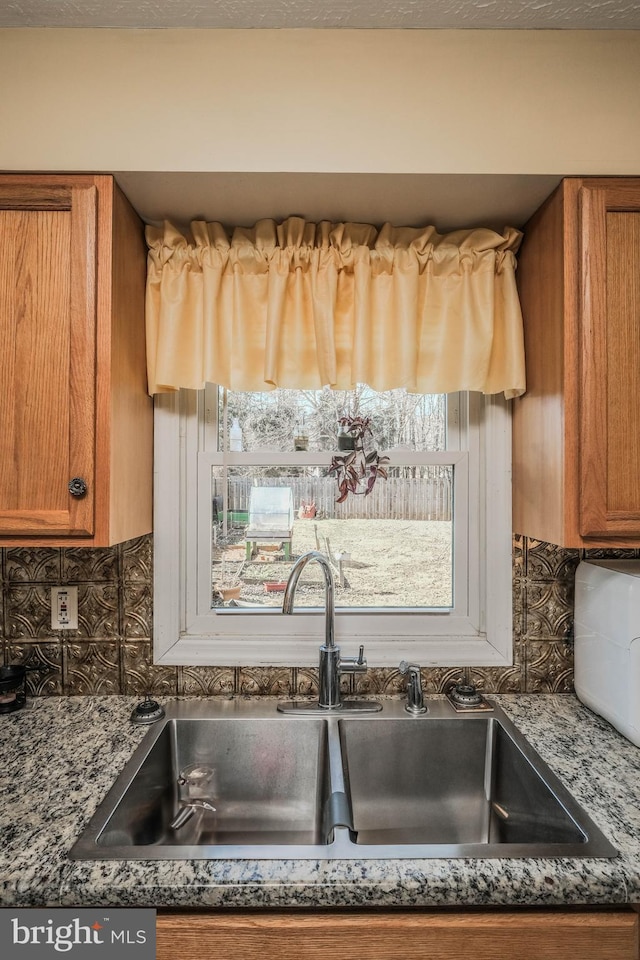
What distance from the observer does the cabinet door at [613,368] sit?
3.86ft

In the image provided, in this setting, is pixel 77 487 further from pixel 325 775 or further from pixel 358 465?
pixel 325 775

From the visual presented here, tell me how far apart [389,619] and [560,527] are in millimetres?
577

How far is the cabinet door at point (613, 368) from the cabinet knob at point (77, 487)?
3.52 feet

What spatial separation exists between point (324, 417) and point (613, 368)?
76 centimetres

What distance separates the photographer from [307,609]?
1613 mm

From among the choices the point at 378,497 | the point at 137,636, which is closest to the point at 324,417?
the point at 378,497

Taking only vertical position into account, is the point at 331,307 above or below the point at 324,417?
above

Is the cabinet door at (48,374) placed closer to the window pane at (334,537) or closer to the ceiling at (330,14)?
the ceiling at (330,14)

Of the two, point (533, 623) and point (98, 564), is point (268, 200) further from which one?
point (533, 623)

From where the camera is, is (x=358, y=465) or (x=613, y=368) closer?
(x=613, y=368)

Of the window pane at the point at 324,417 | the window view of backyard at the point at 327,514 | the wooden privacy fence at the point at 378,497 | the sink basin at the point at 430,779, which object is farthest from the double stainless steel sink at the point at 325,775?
the window pane at the point at 324,417

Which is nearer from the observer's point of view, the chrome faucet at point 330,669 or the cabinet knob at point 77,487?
the cabinet knob at point 77,487

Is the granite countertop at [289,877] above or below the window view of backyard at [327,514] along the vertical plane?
below

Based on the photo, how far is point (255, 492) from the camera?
5.33 feet
